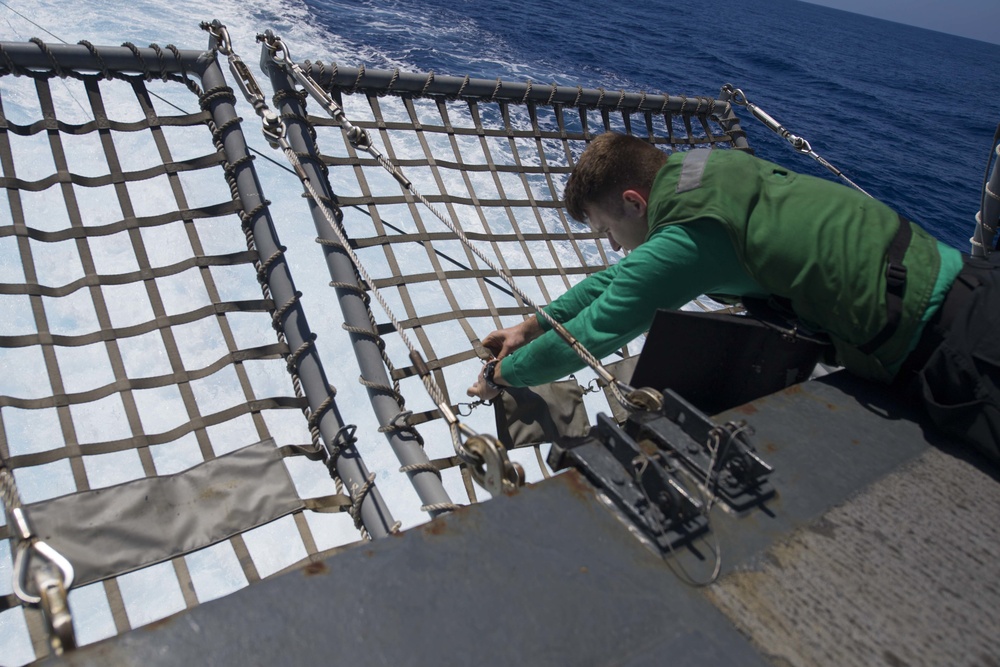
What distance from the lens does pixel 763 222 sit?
1765 mm

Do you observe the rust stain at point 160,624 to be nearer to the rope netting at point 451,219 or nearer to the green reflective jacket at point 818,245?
the rope netting at point 451,219

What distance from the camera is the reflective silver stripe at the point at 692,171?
1.81m

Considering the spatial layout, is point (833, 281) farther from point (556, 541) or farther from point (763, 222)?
point (556, 541)

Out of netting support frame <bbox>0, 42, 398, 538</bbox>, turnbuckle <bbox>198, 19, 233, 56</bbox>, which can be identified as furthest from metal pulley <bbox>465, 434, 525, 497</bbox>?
turnbuckle <bbox>198, 19, 233, 56</bbox>

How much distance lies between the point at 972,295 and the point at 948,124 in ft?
66.9

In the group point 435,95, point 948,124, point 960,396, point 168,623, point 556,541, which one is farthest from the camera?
point 948,124

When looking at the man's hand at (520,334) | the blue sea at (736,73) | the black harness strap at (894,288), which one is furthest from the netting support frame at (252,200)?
the blue sea at (736,73)

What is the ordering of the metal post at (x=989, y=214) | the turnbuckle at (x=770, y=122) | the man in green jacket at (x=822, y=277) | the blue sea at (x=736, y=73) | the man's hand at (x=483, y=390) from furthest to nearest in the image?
the blue sea at (x=736, y=73) < the turnbuckle at (x=770, y=122) < the metal post at (x=989, y=214) < the man's hand at (x=483, y=390) < the man in green jacket at (x=822, y=277)

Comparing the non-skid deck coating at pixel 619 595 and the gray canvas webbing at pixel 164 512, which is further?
the gray canvas webbing at pixel 164 512

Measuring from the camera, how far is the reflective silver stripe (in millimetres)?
1811

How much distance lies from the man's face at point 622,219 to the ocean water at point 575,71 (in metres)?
1.73

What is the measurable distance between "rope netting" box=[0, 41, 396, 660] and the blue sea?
6.17 metres

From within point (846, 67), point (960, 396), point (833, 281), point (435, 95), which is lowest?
point (846, 67)

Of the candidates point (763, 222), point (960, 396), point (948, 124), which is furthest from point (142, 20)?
point (948, 124)
